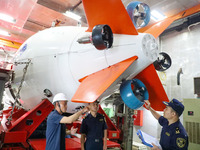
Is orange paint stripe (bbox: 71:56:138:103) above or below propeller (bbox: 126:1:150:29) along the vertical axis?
below

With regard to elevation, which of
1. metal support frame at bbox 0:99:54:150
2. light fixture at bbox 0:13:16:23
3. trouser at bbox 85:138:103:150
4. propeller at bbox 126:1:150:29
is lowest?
trouser at bbox 85:138:103:150

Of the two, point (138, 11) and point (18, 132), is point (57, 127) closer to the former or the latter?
point (18, 132)

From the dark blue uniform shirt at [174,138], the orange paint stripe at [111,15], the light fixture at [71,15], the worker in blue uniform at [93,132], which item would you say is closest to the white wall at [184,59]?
the light fixture at [71,15]

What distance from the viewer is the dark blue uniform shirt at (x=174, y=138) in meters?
1.96

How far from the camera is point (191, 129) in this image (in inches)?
181

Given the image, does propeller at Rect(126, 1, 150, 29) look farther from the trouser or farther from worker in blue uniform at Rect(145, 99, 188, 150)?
the trouser

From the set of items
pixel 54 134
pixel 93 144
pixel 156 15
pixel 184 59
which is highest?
pixel 156 15

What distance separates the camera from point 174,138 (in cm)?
205

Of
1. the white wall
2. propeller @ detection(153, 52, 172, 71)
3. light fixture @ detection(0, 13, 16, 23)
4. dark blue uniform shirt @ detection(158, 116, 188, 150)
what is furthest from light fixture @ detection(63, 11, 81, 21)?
dark blue uniform shirt @ detection(158, 116, 188, 150)

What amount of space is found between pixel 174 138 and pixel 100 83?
4.19 ft

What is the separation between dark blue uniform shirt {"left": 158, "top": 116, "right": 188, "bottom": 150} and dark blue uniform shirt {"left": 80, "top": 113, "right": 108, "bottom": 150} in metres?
1.00

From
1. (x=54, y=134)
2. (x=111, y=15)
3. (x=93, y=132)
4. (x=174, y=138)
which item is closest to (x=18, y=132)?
(x=54, y=134)

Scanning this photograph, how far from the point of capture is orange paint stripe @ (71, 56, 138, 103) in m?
1.49

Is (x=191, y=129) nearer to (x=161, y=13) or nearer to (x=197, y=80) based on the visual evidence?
(x=197, y=80)
